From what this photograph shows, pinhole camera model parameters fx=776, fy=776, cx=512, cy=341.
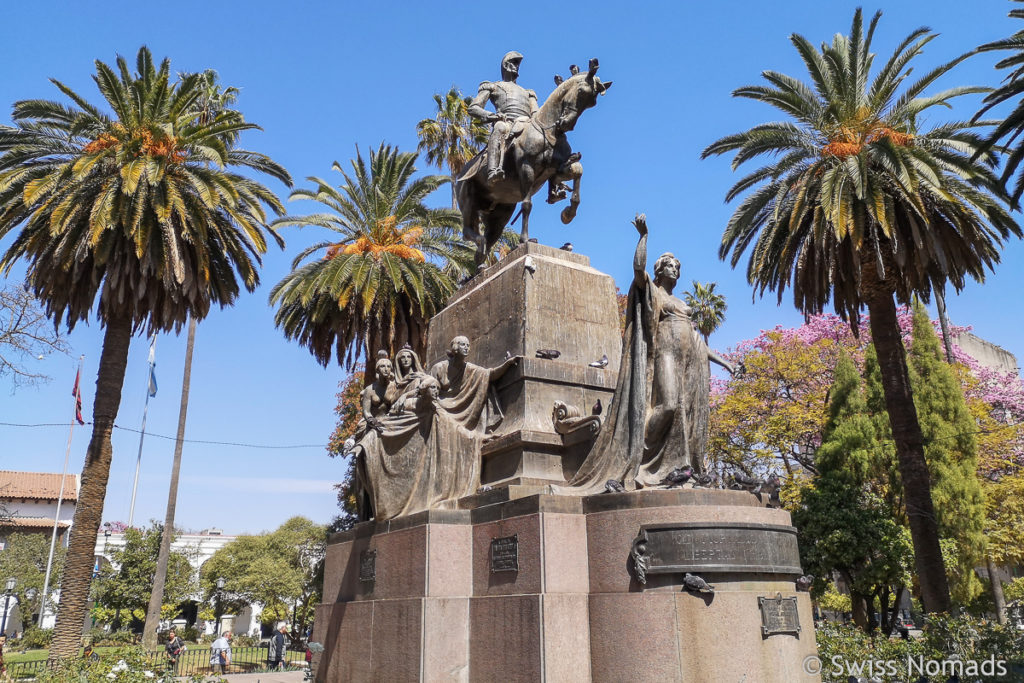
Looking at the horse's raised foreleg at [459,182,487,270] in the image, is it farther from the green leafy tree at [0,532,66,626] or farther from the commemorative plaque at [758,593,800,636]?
the green leafy tree at [0,532,66,626]

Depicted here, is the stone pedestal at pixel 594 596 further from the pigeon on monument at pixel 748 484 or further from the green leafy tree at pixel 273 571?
the green leafy tree at pixel 273 571

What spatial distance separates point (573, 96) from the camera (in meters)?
10.0

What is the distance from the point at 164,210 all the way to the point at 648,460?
14.7 metres

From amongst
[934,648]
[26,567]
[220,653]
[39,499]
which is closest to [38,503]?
[39,499]

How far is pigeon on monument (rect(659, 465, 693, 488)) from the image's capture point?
6801mm

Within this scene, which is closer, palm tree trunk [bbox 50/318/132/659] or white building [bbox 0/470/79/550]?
palm tree trunk [bbox 50/318/132/659]

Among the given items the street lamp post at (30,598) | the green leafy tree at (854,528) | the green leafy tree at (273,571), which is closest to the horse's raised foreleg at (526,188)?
the green leafy tree at (854,528)

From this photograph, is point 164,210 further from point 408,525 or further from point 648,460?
point 648,460

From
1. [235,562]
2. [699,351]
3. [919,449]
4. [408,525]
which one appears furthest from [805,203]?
[235,562]

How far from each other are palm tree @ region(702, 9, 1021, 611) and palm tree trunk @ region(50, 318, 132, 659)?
15.9 meters

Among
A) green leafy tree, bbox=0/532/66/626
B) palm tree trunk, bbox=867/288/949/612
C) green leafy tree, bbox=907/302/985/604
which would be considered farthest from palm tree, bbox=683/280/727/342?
green leafy tree, bbox=0/532/66/626

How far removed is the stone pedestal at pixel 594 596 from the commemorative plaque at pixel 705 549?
0.01 metres

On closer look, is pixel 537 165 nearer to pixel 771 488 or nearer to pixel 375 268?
pixel 771 488

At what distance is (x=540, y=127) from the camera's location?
10.4 m
